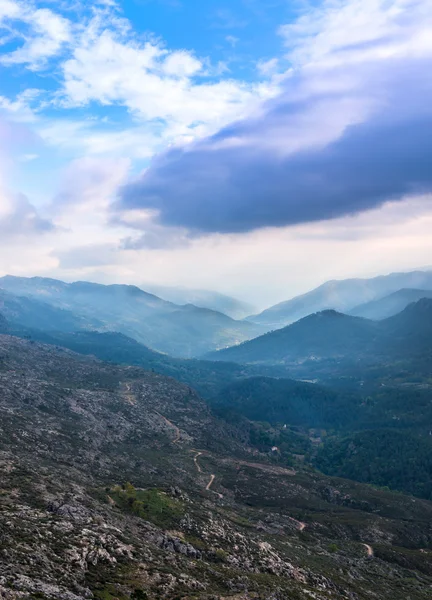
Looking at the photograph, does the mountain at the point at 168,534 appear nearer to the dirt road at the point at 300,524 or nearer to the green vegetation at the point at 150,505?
the green vegetation at the point at 150,505

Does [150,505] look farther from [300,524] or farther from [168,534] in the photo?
[300,524]

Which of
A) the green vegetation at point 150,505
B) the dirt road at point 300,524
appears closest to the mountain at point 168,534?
the green vegetation at point 150,505

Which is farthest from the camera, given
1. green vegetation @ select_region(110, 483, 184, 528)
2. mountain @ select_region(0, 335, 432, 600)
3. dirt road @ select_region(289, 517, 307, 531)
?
dirt road @ select_region(289, 517, 307, 531)

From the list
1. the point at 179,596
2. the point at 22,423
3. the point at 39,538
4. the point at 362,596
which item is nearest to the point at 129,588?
the point at 179,596

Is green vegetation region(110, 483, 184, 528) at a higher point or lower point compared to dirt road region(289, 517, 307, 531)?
higher

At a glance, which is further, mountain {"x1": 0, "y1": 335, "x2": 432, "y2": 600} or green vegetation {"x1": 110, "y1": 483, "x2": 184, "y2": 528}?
green vegetation {"x1": 110, "y1": 483, "x2": 184, "y2": 528}

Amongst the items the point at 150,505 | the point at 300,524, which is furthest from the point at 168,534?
the point at 300,524

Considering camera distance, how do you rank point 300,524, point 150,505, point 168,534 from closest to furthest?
point 168,534, point 150,505, point 300,524

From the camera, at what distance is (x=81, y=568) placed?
65500mm

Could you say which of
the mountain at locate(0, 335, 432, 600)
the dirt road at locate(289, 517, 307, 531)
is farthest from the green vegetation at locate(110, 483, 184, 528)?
the dirt road at locate(289, 517, 307, 531)

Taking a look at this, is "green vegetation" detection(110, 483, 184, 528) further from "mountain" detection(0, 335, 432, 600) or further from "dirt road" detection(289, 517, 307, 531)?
"dirt road" detection(289, 517, 307, 531)

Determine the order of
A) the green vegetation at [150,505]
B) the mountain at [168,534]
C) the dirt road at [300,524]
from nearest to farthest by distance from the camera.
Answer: the mountain at [168,534], the green vegetation at [150,505], the dirt road at [300,524]

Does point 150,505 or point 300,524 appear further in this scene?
point 300,524

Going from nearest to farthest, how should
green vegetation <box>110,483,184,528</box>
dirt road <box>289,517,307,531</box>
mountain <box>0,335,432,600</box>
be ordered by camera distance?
mountain <box>0,335,432,600</box> < green vegetation <box>110,483,184,528</box> < dirt road <box>289,517,307,531</box>
